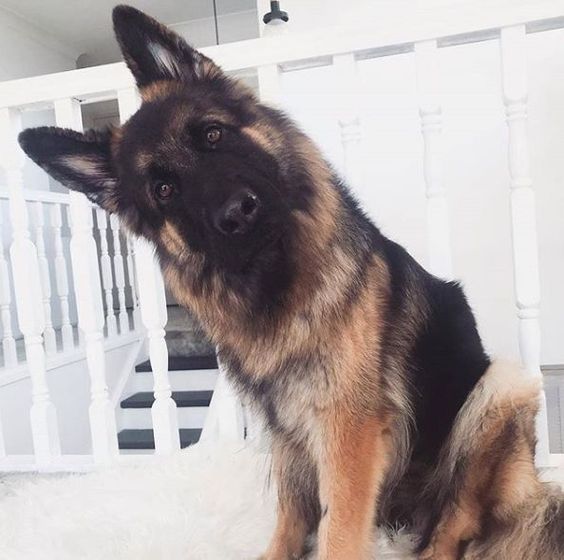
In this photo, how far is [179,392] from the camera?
3521mm

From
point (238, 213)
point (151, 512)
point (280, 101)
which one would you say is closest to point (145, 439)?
point (151, 512)

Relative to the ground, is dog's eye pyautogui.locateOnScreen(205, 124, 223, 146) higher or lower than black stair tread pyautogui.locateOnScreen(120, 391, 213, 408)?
higher

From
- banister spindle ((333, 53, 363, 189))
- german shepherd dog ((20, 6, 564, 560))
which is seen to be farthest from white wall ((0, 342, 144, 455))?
banister spindle ((333, 53, 363, 189))

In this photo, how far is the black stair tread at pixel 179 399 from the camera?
10.8ft

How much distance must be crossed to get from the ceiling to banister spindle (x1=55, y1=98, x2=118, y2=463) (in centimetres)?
378

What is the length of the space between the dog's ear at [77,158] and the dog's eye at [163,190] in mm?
134

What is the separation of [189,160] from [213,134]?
0.25 ft

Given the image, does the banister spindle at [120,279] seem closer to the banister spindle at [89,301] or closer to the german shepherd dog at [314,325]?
the banister spindle at [89,301]

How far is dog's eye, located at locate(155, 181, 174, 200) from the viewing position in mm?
1045

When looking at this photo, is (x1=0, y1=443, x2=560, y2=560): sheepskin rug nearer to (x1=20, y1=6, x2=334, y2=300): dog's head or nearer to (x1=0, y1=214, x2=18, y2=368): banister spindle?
(x1=20, y1=6, x2=334, y2=300): dog's head

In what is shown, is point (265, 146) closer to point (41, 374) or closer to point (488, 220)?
point (41, 374)

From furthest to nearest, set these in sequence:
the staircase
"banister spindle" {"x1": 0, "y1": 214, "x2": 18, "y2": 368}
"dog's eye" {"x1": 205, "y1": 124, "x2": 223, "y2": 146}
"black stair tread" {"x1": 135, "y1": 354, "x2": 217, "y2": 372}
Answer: "black stair tread" {"x1": 135, "y1": 354, "x2": 217, "y2": 372} → the staircase → "banister spindle" {"x1": 0, "y1": 214, "x2": 18, "y2": 368} → "dog's eye" {"x1": 205, "y1": 124, "x2": 223, "y2": 146}

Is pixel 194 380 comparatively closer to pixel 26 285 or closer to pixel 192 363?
pixel 192 363

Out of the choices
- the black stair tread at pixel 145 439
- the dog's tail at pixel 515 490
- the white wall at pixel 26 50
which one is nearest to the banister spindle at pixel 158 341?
the dog's tail at pixel 515 490
